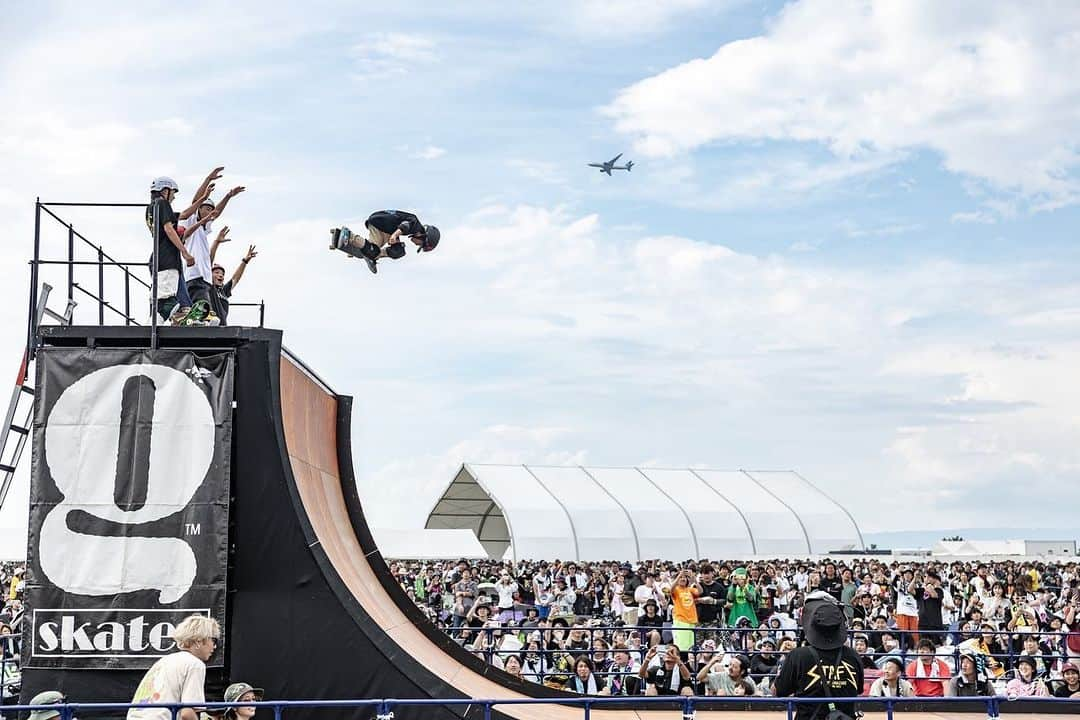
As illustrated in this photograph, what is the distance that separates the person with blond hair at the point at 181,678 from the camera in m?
6.84

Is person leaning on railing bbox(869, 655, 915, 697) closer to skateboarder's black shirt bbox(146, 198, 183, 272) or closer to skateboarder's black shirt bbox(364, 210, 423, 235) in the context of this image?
skateboarder's black shirt bbox(364, 210, 423, 235)

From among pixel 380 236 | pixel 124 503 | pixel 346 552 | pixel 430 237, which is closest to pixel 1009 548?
pixel 430 237

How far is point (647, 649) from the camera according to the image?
14109 mm

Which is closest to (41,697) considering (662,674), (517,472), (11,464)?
(11,464)

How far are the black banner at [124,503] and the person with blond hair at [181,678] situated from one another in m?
1.67

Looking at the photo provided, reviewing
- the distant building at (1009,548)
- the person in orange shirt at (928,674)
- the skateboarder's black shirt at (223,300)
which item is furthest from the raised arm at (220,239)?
the distant building at (1009,548)

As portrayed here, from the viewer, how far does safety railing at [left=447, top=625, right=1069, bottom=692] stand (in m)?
13.7

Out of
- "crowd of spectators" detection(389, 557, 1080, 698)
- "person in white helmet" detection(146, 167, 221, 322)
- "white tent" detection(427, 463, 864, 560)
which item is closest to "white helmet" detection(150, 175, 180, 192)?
"person in white helmet" detection(146, 167, 221, 322)

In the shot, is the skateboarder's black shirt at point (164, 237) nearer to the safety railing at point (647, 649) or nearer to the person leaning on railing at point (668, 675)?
the safety railing at point (647, 649)

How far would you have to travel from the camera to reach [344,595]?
28.9 feet

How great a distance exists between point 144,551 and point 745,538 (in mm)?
44407

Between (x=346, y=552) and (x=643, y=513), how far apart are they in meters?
41.6

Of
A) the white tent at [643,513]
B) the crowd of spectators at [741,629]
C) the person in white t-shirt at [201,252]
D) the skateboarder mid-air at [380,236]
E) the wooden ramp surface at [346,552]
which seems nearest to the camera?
the wooden ramp surface at [346,552]

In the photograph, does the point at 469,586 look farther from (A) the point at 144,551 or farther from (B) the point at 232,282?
(A) the point at 144,551
